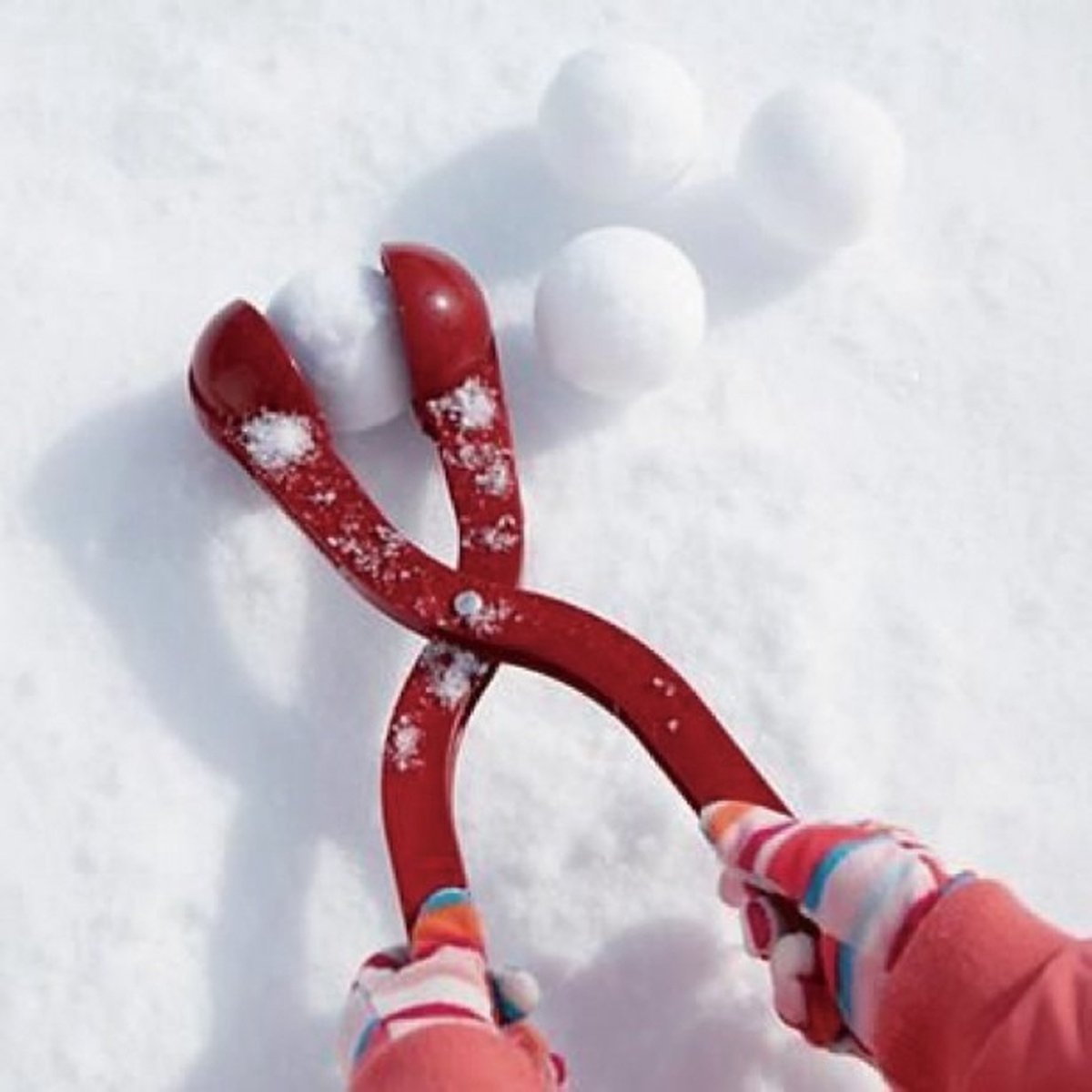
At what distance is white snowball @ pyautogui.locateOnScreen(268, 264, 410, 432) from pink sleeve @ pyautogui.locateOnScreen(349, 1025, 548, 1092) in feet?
0.98

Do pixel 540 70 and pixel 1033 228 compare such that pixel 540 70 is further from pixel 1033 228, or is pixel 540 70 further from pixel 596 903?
pixel 596 903

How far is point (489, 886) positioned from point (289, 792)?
0.10 metres

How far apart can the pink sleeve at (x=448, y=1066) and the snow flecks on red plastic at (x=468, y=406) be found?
11.3 inches

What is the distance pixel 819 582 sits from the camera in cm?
90

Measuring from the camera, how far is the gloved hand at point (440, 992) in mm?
732

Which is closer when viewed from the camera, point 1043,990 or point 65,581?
point 1043,990

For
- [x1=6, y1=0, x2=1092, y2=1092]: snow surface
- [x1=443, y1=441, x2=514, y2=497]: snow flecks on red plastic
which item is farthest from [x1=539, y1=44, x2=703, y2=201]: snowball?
[x1=443, y1=441, x2=514, y2=497]: snow flecks on red plastic

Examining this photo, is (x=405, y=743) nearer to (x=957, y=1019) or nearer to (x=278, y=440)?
(x=278, y=440)

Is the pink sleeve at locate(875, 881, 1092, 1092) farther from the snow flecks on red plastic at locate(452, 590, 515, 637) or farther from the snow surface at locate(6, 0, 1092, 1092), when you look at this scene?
the snow flecks on red plastic at locate(452, 590, 515, 637)

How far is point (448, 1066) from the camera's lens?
0.70 meters

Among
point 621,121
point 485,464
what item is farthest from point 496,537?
point 621,121

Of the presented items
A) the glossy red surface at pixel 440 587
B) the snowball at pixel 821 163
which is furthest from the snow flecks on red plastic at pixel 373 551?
the snowball at pixel 821 163

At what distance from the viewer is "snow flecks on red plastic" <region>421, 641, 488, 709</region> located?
2.75ft

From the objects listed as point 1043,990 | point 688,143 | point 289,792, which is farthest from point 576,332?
point 1043,990
